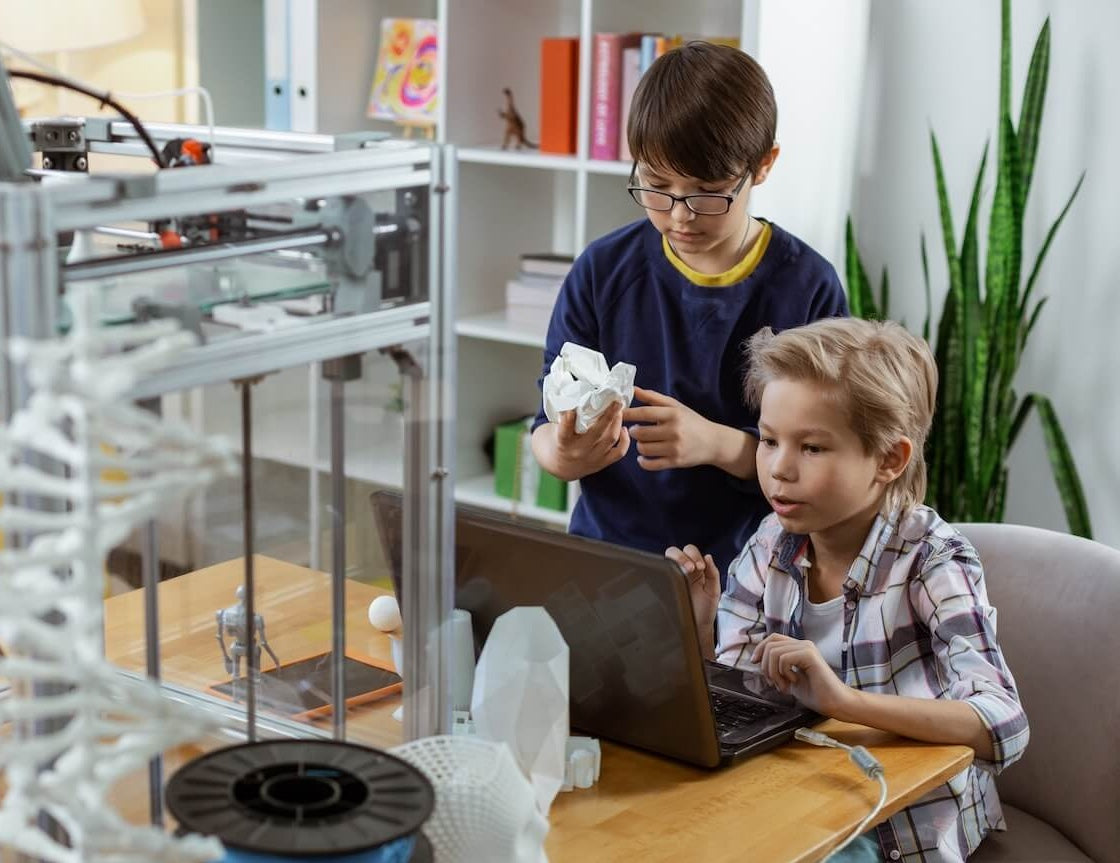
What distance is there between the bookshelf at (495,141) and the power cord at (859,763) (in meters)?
1.98

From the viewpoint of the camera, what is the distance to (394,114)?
383 centimetres

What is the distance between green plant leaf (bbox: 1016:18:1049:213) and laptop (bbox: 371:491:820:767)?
1.75 m

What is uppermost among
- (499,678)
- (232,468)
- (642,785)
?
(232,468)

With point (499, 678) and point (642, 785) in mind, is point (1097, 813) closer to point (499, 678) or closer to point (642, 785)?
point (642, 785)

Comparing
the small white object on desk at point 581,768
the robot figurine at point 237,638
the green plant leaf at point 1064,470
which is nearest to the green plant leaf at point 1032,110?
the green plant leaf at point 1064,470

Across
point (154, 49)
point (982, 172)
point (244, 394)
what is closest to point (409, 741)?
point (244, 394)

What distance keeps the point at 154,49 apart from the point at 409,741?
3.50 meters

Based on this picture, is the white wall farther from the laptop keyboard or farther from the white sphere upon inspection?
the white sphere

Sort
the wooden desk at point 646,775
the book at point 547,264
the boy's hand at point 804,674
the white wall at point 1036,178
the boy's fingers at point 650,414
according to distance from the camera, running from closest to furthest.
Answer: the wooden desk at point 646,775
the boy's hand at point 804,674
the boy's fingers at point 650,414
the white wall at point 1036,178
the book at point 547,264

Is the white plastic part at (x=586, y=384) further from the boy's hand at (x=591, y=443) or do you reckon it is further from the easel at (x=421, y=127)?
the easel at (x=421, y=127)

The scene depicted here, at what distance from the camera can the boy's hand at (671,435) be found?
6.01ft

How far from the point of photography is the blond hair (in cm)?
170

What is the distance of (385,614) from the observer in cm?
118

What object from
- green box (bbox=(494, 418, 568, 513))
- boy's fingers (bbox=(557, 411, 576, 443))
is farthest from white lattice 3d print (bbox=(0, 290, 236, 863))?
green box (bbox=(494, 418, 568, 513))
